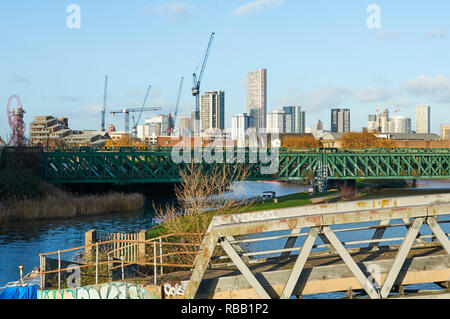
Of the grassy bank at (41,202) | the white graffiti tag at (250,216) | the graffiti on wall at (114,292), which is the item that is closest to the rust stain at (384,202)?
the white graffiti tag at (250,216)

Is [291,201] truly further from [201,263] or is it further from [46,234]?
[201,263]

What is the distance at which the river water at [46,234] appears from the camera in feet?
142

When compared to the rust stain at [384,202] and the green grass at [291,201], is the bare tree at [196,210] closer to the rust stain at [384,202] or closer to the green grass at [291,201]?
the rust stain at [384,202]

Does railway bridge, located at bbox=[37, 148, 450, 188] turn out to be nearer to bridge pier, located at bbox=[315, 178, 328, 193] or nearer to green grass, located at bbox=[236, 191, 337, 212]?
bridge pier, located at bbox=[315, 178, 328, 193]

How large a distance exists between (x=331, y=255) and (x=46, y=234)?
1764 inches

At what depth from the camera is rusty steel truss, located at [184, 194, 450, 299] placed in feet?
45.8

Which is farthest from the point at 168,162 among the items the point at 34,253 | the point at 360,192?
the point at 34,253

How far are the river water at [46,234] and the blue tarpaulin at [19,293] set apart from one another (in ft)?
53.6

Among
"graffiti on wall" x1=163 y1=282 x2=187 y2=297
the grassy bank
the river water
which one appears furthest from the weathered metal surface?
the grassy bank

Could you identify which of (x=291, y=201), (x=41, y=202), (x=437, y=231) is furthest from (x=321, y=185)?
(x=437, y=231)

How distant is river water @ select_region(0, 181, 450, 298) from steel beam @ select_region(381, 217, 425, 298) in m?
26.5
